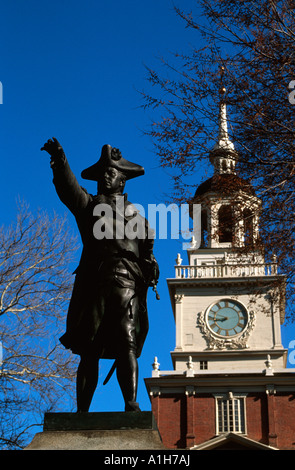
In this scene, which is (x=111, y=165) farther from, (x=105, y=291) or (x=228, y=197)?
(x=228, y=197)

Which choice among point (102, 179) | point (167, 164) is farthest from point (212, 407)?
point (102, 179)

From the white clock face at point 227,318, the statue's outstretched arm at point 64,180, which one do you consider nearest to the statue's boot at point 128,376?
the statue's outstretched arm at point 64,180

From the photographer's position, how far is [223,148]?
11727mm

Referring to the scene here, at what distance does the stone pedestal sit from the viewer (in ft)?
19.7

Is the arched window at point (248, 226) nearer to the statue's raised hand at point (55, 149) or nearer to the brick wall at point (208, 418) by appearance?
the statue's raised hand at point (55, 149)

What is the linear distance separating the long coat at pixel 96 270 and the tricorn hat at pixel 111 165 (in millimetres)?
337

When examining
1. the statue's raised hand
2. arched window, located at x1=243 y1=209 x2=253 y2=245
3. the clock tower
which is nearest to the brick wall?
the clock tower

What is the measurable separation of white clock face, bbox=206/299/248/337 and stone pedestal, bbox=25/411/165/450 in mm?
39845

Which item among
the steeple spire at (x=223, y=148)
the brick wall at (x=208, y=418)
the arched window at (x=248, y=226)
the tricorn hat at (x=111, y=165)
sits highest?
the steeple spire at (x=223, y=148)

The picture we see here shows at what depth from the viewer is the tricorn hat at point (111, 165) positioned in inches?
299

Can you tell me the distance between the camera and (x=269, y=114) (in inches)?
448

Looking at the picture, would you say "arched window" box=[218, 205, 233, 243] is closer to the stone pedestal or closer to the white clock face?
the stone pedestal
